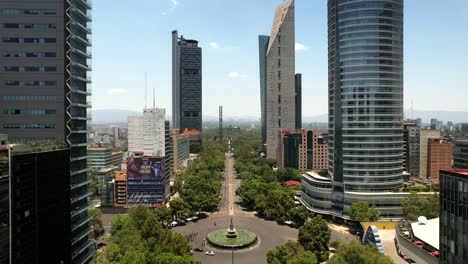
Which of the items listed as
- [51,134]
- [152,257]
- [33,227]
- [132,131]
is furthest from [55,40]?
[132,131]

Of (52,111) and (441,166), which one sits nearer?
(52,111)

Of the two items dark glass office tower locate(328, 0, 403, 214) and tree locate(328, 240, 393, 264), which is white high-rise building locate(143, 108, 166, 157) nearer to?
dark glass office tower locate(328, 0, 403, 214)

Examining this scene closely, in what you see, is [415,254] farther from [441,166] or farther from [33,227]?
[441,166]

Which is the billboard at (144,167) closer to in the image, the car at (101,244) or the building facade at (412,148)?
the car at (101,244)

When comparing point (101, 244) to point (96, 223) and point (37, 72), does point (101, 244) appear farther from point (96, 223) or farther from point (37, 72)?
point (37, 72)

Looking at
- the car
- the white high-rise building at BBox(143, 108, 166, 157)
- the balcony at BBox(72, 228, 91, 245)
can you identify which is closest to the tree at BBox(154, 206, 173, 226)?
the car

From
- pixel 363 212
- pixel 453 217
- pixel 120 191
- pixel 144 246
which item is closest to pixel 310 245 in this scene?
pixel 363 212
